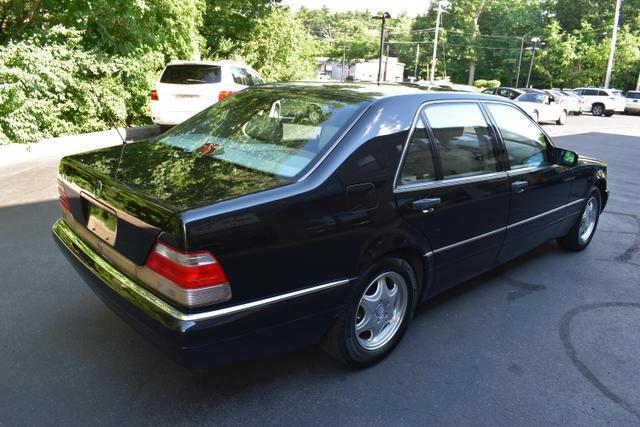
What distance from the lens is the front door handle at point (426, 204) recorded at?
292cm

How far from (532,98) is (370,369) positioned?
2165 cm

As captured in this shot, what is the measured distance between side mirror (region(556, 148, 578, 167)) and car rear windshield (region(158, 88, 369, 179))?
2210 millimetres

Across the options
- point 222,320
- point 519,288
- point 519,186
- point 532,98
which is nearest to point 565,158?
point 519,186

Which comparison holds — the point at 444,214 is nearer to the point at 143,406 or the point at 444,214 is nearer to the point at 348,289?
the point at 348,289

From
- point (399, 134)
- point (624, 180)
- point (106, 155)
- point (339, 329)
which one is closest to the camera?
point (339, 329)

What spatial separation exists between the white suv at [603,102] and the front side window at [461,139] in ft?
105

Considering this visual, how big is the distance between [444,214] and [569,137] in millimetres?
16114

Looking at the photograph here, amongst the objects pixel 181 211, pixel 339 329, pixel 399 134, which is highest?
pixel 399 134

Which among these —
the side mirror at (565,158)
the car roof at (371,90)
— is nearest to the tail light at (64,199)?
the car roof at (371,90)

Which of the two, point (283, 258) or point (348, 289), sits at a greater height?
point (283, 258)

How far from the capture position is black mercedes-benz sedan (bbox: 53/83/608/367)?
2205 millimetres

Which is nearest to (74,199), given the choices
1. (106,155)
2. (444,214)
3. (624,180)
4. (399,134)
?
(106,155)

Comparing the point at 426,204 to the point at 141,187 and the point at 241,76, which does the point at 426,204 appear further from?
the point at 241,76

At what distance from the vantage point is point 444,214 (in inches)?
124
